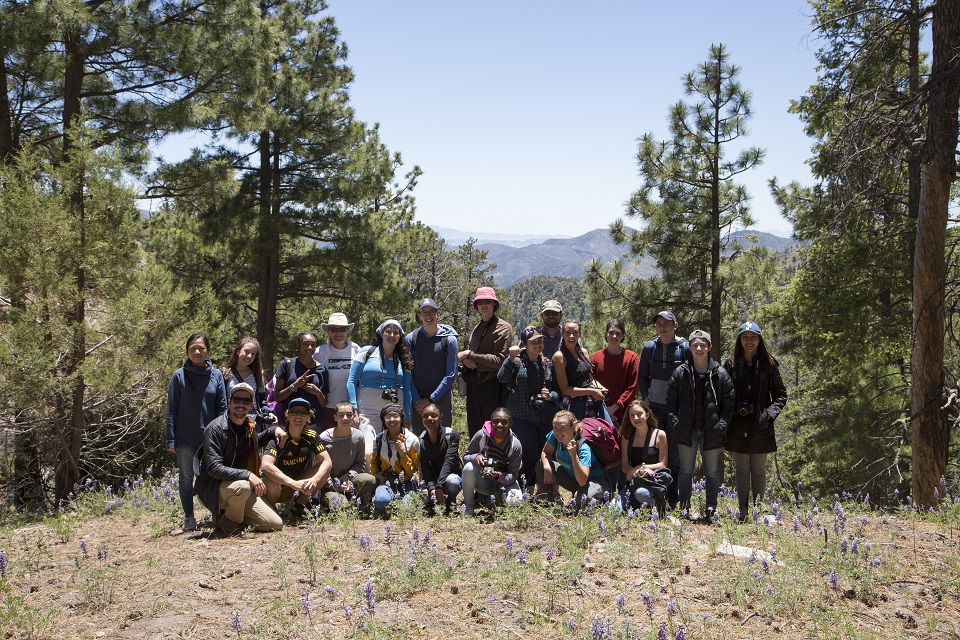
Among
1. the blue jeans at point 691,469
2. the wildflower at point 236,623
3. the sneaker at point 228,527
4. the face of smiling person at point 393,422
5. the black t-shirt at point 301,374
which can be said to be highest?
the black t-shirt at point 301,374

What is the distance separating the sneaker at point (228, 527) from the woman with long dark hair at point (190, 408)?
0.44 meters

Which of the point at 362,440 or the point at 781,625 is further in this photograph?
the point at 362,440

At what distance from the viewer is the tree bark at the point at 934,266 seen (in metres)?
6.60

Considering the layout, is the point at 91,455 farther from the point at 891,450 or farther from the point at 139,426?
the point at 891,450

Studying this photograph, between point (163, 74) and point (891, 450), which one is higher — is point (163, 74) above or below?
above

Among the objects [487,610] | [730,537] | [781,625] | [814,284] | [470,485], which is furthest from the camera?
[814,284]

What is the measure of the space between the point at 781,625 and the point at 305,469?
3973 millimetres

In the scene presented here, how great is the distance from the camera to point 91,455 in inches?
370

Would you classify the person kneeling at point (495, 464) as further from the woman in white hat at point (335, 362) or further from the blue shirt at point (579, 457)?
the woman in white hat at point (335, 362)

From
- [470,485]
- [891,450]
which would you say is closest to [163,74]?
[470,485]

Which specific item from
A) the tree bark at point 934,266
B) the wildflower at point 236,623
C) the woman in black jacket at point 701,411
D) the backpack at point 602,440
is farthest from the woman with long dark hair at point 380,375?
the tree bark at point 934,266

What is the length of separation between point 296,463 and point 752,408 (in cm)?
400

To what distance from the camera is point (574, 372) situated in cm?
639

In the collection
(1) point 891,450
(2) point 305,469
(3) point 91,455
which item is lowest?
(1) point 891,450
